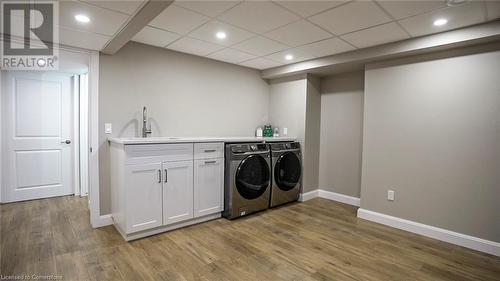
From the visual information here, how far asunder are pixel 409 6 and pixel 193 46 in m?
2.36

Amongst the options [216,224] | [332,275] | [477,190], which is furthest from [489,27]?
[216,224]

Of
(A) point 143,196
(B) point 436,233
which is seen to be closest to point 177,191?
(A) point 143,196

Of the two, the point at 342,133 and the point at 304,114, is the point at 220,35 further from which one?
the point at 342,133

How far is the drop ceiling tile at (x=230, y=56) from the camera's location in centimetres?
347

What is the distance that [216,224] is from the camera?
309cm

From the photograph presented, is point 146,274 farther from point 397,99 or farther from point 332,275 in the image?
point 397,99

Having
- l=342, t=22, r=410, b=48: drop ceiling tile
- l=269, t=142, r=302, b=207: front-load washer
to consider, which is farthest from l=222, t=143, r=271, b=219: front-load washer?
l=342, t=22, r=410, b=48: drop ceiling tile

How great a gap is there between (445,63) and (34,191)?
593cm

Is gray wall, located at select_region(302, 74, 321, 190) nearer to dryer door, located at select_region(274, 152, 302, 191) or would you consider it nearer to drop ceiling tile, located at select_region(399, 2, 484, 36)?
dryer door, located at select_region(274, 152, 302, 191)

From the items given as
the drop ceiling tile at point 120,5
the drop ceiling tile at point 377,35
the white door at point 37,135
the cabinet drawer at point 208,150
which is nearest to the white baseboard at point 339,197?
the cabinet drawer at point 208,150

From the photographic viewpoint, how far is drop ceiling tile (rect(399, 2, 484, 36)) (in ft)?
6.96

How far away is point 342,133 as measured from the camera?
165 inches

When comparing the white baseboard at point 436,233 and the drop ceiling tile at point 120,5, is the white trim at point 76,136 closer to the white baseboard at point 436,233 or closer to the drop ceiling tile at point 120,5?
the drop ceiling tile at point 120,5

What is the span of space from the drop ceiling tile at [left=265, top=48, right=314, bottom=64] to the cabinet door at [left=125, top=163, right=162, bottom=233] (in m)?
2.20
